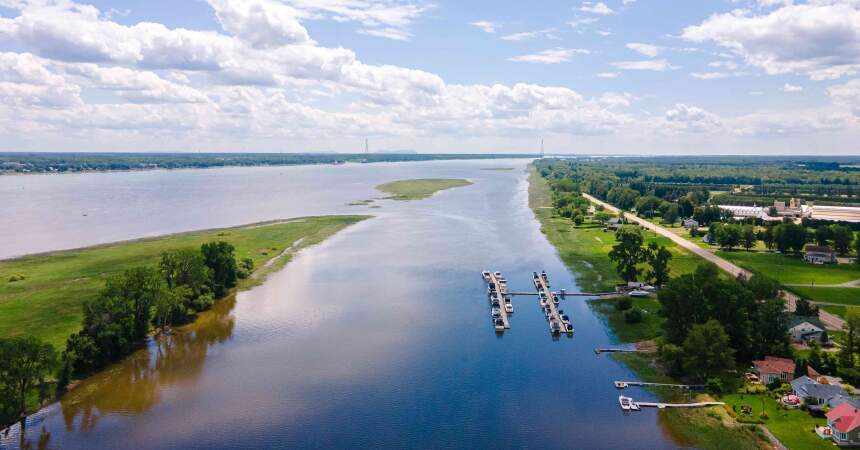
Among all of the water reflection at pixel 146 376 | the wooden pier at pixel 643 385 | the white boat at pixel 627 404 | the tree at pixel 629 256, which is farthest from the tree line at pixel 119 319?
the tree at pixel 629 256

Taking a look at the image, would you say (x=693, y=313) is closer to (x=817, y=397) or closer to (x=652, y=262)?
(x=817, y=397)

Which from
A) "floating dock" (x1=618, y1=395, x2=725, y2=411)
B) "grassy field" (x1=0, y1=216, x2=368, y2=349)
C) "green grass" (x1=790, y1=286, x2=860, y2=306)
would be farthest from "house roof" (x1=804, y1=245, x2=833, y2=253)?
"grassy field" (x1=0, y1=216, x2=368, y2=349)

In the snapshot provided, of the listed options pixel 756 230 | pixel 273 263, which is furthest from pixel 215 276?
pixel 756 230

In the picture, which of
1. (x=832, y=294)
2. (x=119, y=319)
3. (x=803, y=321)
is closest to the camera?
(x=119, y=319)

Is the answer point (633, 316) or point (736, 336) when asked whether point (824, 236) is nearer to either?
point (633, 316)

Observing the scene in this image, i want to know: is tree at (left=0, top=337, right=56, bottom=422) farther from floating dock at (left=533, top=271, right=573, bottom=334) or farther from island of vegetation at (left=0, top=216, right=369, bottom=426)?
floating dock at (left=533, top=271, right=573, bottom=334)

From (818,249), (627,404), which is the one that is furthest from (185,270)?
(818,249)
